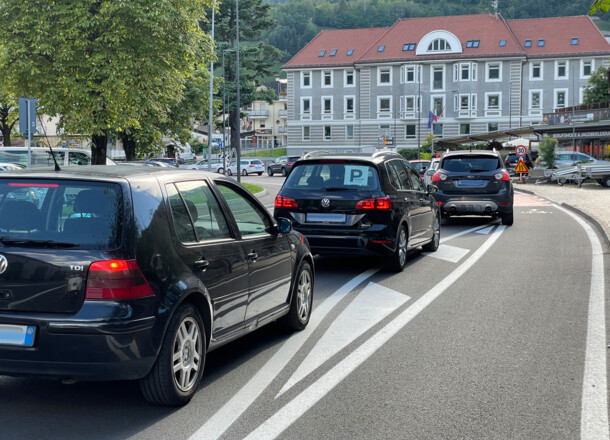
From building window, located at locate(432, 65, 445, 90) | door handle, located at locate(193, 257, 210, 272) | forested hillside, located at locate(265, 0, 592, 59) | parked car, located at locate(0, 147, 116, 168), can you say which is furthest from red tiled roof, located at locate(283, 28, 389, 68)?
door handle, located at locate(193, 257, 210, 272)

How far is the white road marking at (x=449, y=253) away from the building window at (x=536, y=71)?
254 ft

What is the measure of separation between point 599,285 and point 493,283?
1.27 metres

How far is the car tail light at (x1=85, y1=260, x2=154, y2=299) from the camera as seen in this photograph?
15.4 ft

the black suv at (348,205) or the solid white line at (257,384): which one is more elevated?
the black suv at (348,205)

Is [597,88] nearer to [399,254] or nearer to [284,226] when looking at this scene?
[399,254]

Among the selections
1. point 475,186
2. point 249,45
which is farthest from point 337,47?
point 475,186

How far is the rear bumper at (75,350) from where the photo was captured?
15.2ft

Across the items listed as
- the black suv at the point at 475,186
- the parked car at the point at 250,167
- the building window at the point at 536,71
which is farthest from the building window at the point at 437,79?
the black suv at the point at 475,186

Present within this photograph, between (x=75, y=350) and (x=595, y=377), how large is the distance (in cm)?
357

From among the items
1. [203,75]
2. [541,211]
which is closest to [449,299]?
[541,211]

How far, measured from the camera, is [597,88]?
A: 8006 centimetres

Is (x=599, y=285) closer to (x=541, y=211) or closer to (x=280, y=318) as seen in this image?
(x=280, y=318)

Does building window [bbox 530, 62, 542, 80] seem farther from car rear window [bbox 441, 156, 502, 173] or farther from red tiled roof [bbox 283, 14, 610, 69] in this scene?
car rear window [bbox 441, 156, 502, 173]

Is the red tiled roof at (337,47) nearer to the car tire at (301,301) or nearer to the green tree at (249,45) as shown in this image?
the green tree at (249,45)
